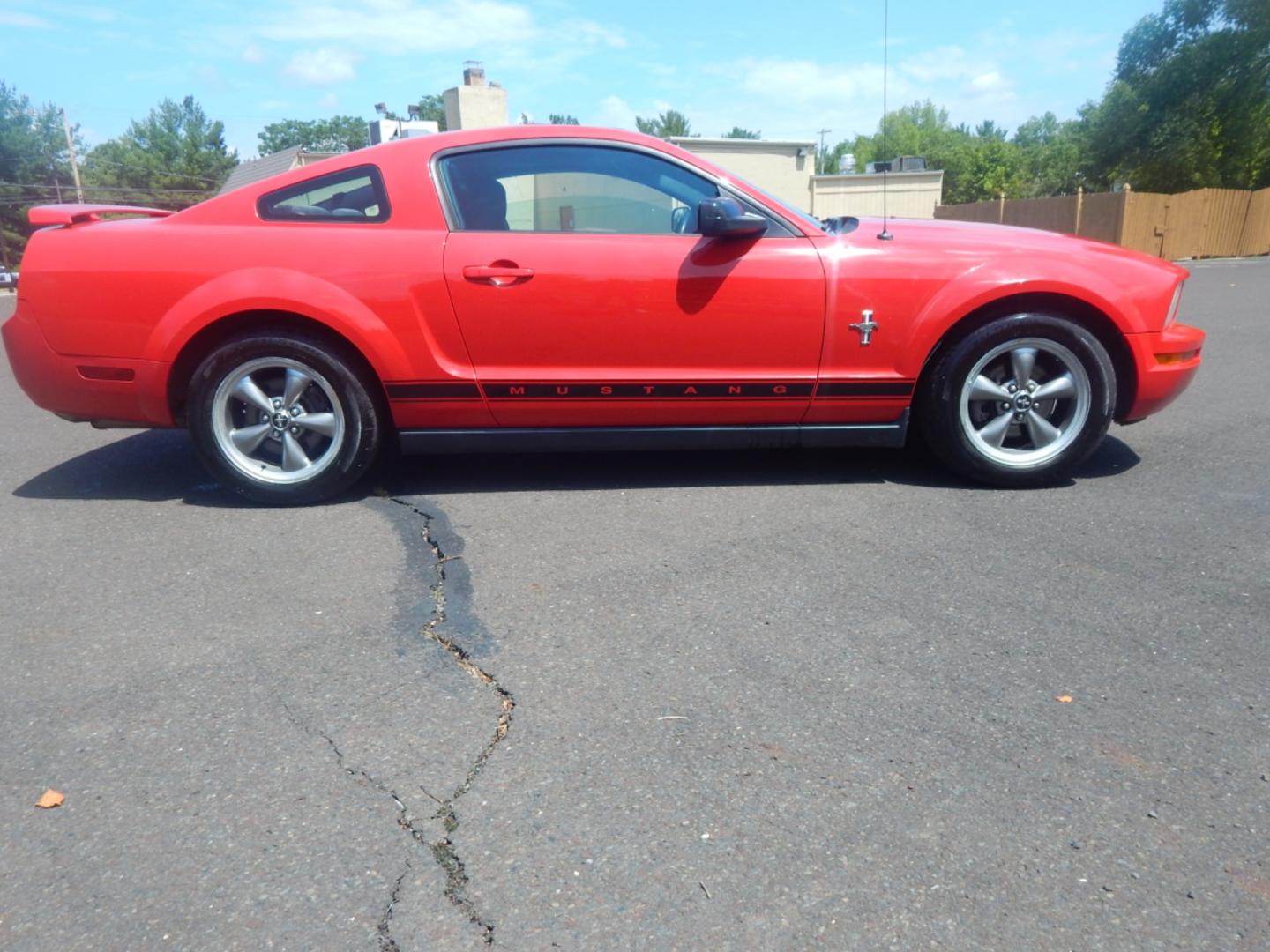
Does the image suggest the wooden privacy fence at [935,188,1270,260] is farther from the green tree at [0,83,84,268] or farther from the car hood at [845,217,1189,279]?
the green tree at [0,83,84,268]

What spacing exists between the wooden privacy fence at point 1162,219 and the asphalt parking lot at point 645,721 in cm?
2551

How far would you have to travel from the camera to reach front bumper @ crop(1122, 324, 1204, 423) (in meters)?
4.42

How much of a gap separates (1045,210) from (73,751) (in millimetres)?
31477

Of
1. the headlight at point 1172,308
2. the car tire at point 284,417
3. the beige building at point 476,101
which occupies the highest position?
the beige building at point 476,101

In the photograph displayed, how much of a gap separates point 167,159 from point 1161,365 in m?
65.5

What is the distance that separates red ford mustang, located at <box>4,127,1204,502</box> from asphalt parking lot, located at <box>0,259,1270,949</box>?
1.10ft

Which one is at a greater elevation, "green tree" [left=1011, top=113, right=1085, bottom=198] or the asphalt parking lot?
"green tree" [left=1011, top=113, right=1085, bottom=198]

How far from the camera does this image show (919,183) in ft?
124

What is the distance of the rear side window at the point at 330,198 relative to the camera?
14.0 ft

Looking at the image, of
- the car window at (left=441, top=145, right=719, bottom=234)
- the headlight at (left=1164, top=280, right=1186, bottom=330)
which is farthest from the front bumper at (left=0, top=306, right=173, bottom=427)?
the headlight at (left=1164, top=280, right=1186, bottom=330)

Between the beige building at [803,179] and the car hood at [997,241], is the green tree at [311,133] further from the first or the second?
the car hood at [997,241]

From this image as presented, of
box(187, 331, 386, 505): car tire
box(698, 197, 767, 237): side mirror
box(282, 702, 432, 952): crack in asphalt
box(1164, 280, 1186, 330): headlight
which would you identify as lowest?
box(282, 702, 432, 952): crack in asphalt

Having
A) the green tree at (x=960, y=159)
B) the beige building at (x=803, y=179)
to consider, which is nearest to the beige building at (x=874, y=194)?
the beige building at (x=803, y=179)

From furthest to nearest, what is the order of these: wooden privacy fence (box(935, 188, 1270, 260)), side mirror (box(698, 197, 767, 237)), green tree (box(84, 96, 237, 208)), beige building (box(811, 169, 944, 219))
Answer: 1. green tree (box(84, 96, 237, 208))
2. beige building (box(811, 169, 944, 219))
3. wooden privacy fence (box(935, 188, 1270, 260))
4. side mirror (box(698, 197, 767, 237))
